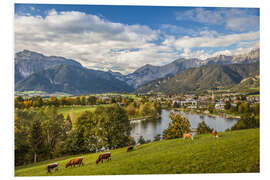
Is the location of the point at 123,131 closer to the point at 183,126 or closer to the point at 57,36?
the point at 183,126

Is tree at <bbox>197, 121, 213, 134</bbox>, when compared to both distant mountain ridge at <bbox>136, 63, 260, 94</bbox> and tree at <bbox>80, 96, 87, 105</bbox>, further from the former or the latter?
tree at <bbox>80, 96, 87, 105</bbox>

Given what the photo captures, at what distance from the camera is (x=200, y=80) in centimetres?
1046

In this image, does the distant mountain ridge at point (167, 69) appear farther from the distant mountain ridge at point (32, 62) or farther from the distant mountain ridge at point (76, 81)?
the distant mountain ridge at point (32, 62)

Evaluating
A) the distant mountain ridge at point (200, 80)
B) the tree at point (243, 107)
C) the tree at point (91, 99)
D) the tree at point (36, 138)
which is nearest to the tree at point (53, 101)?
the tree at point (36, 138)

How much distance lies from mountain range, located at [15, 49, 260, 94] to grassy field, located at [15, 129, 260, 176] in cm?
380

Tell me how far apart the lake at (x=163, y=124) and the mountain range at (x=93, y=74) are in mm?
2101

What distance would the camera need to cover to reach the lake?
10.1 m

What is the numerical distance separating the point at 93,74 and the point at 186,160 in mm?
6338

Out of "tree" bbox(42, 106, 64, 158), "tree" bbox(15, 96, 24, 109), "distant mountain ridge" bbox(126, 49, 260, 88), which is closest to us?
"tree" bbox(15, 96, 24, 109)


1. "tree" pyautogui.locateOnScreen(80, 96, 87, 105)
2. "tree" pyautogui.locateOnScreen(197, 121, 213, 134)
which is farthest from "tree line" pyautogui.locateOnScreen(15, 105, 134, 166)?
"tree" pyautogui.locateOnScreen(197, 121, 213, 134)

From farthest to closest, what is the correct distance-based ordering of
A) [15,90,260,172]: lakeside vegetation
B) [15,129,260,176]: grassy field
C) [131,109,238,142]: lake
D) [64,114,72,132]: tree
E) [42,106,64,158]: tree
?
[131,109,238,142]: lake
[64,114,72,132]: tree
[42,106,64,158]: tree
[15,90,260,172]: lakeside vegetation
[15,129,260,176]: grassy field

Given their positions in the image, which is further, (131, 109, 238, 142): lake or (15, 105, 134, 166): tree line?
(131, 109, 238, 142): lake
